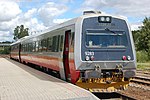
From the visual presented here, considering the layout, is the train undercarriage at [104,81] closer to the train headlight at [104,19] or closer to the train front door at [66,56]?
the train front door at [66,56]

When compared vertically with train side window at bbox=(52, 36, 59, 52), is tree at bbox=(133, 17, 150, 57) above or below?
above

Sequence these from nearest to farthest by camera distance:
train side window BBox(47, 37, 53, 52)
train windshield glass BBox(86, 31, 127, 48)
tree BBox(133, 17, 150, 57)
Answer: train windshield glass BBox(86, 31, 127, 48) → train side window BBox(47, 37, 53, 52) → tree BBox(133, 17, 150, 57)

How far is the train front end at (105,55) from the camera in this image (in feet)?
37.3

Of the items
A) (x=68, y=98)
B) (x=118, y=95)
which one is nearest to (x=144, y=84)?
(x=118, y=95)

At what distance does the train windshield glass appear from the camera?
11703mm

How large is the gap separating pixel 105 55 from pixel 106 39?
0.62 m

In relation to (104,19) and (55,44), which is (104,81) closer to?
(104,19)

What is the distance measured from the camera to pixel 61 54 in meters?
13.5

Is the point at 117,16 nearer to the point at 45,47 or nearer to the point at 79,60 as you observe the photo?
the point at 79,60

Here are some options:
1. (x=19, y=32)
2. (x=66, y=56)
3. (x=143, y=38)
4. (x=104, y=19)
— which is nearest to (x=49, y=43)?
(x=66, y=56)

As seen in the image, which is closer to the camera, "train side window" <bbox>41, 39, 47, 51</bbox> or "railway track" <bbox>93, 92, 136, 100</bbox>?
"railway track" <bbox>93, 92, 136, 100</bbox>

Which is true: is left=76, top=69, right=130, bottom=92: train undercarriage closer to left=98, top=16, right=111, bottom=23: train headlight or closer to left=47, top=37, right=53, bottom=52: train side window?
left=98, top=16, right=111, bottom=23: train headlight

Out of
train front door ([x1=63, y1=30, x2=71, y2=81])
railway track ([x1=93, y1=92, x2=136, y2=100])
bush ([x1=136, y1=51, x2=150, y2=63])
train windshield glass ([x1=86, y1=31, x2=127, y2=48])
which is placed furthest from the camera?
bush ([x1=136, y1=51, x2=150, y2=63])

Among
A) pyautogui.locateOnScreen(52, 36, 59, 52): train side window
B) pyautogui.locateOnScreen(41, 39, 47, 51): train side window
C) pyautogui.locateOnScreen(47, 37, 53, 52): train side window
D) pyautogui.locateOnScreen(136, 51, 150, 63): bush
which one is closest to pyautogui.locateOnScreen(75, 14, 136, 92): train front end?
pyautogui.locateOnScreen(52, 36, 59, 52): train side window
